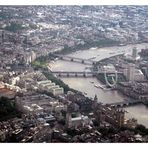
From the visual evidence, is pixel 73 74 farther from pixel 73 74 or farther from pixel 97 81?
pixel 97 81

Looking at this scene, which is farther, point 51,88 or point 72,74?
point 72,74

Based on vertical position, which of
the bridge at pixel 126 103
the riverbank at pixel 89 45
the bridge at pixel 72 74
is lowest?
the bridge at pixel 72 74

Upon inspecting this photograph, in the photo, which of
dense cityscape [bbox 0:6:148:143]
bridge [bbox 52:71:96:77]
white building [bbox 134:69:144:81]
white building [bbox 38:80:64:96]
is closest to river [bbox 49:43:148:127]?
dense cityscape [bbox 0:6:148:143]

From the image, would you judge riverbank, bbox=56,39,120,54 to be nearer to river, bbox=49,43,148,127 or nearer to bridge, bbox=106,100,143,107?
river, bbox=49,43,148,127

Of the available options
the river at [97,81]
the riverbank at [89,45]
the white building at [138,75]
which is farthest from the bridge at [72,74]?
the riverbank at [89,45]

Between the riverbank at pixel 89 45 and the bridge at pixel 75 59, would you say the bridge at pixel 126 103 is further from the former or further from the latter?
the riverbank at pixel 89 45

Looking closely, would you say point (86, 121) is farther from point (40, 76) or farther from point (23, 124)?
point (40, 76)

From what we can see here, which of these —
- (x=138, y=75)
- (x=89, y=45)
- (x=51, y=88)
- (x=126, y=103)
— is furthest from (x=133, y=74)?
(x=89, y=45)
